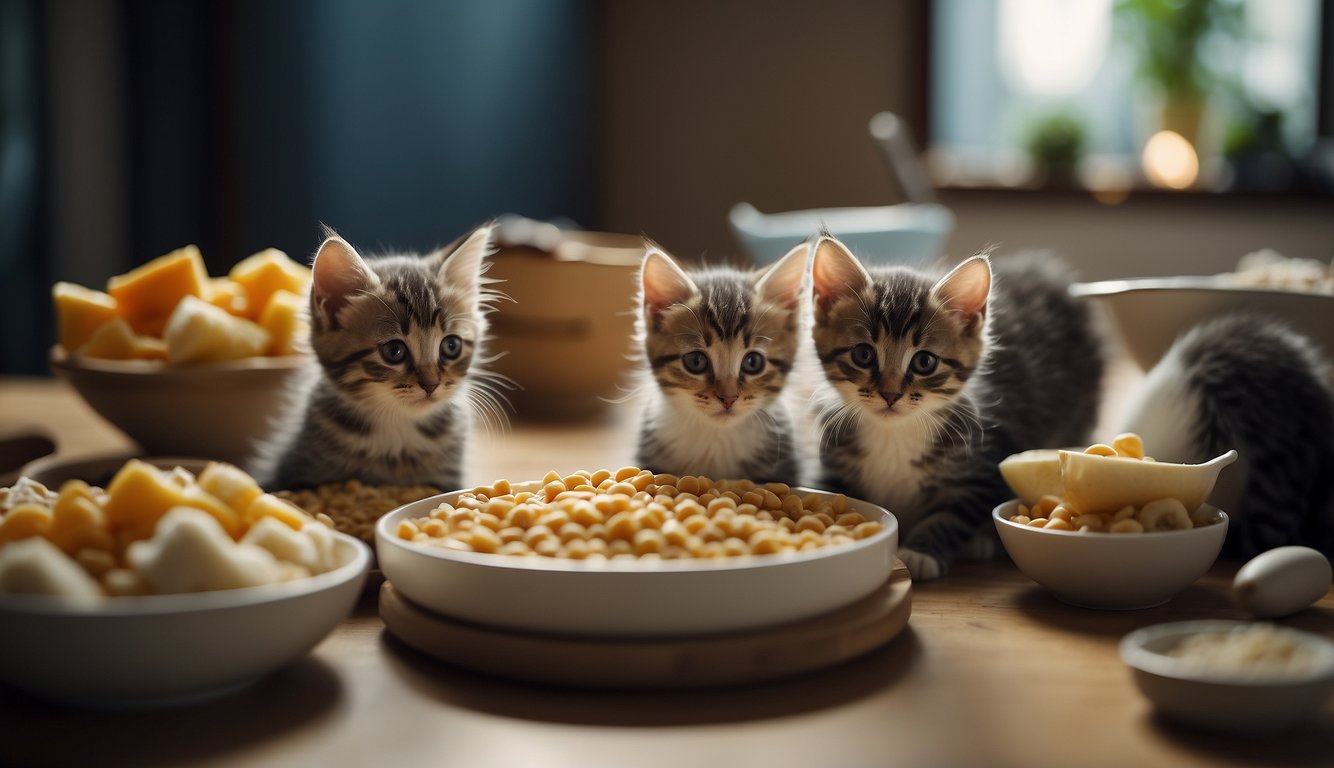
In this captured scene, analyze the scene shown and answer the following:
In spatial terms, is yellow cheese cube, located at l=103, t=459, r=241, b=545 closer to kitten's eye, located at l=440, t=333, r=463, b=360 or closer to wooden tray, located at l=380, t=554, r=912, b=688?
wooden tray, located at l=380, t=554, r=912, b=688

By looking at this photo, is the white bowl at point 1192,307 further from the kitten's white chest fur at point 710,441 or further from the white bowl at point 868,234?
the white bowl at point 868,234

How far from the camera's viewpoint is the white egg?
3.29 ft

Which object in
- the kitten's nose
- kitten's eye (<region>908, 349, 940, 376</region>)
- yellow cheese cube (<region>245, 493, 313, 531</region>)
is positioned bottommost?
yellow cheese cube (<region>245, 493, 313, 531</region>)

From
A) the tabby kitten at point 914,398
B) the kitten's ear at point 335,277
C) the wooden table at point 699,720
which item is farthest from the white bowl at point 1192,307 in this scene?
the kitten's ear at point 335,277

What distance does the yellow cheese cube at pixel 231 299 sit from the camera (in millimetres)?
1638

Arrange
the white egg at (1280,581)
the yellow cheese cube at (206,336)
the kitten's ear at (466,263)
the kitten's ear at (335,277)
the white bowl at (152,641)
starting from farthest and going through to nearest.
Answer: the yellow cheese cube at (206,336) < the kitten's ear at (466,263) < the kitten's ear at (335,277) < the white egg at (1280,581) < the white bowl at (152,641)

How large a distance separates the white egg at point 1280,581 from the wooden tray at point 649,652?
35cm

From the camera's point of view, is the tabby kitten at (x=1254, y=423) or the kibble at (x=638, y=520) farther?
the tabby kitten at (x=1254, y=423)

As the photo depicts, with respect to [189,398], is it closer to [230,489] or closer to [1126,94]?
[230,489]

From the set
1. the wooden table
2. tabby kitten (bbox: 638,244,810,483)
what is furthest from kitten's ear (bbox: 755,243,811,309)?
the wooden table

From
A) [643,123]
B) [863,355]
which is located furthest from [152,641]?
[643,123]

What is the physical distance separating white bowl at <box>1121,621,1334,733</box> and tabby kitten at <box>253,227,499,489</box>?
0.84 m

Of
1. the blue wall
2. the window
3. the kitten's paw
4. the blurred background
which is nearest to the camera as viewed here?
the kitten's paw

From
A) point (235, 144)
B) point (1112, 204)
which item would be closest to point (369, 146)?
point (235, 144)
